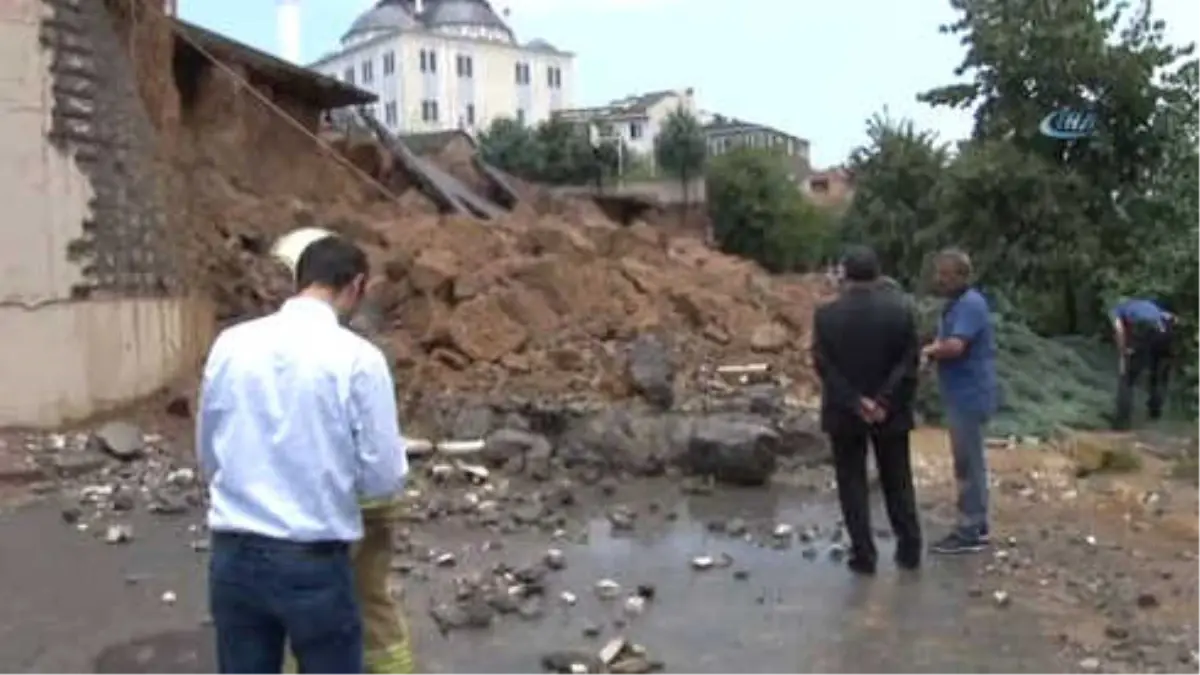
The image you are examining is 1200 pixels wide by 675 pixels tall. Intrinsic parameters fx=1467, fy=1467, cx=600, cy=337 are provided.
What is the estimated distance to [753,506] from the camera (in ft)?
32.2

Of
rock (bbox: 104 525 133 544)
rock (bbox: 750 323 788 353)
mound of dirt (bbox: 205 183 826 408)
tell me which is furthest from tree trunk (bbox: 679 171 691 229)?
rock (bbox: 104 525 133 544)

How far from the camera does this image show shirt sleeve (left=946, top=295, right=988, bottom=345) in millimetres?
7961

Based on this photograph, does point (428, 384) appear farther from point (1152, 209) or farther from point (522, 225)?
point (1152, 209)

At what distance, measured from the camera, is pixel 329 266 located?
414 cm

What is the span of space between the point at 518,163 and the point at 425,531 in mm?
44363

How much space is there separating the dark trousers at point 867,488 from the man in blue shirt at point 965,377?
50 cm

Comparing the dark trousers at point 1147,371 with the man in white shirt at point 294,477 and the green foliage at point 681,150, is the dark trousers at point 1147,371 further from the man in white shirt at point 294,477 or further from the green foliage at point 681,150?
the green foliage at point 681,150

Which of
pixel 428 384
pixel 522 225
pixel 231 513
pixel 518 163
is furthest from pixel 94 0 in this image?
pixel 518 163

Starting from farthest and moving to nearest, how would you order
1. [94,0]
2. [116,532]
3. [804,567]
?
[94,0] → [116,532] → [804,567]

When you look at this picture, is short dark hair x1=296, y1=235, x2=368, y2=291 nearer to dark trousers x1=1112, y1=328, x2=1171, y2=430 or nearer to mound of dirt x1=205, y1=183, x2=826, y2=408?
mound of dirt x1=205, y1=183, x2=826, y2=408

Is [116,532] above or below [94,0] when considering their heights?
below

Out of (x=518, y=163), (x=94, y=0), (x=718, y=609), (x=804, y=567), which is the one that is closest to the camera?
(x=718, y=609)

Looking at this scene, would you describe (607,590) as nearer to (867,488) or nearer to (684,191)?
(867,488)

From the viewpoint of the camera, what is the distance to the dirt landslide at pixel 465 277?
13.9 metres
